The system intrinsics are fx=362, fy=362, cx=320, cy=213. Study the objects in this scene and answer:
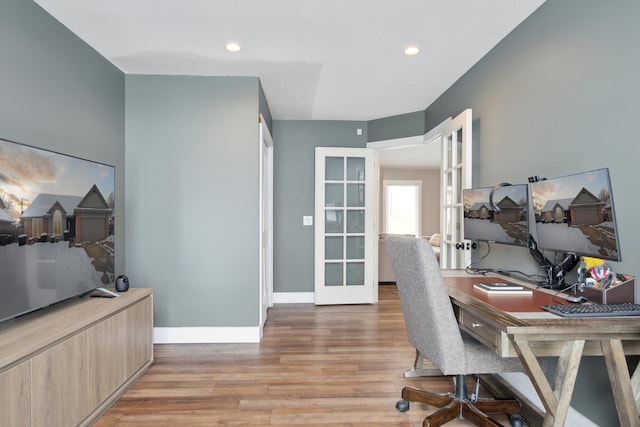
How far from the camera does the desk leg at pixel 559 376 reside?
1390mm

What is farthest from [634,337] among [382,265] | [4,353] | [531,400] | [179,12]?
[382,265]

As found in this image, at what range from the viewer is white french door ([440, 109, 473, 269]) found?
2868 mm

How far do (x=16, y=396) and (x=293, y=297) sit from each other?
3.52 m

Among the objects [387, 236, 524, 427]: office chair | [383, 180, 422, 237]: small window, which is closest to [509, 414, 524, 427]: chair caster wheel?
[387, 236, 524, 427]: office chair

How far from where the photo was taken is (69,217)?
213 centimetres

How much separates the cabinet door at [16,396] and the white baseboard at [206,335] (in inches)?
69.6

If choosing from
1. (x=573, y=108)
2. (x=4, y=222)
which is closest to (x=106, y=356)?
(x=4, y=222)

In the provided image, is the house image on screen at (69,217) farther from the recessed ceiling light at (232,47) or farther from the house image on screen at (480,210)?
the house image on screen at (480,210)

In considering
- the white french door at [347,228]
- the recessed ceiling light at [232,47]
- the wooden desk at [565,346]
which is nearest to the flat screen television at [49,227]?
the recessed ceiling light at [232,47]

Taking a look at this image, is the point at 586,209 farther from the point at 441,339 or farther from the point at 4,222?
the point at 4,222

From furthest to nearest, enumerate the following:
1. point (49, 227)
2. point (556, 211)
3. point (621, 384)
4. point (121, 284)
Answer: point (121, 284) → point (49, 227) → point (556, 211) → point (621, 384)

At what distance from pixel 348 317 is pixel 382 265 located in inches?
72.8

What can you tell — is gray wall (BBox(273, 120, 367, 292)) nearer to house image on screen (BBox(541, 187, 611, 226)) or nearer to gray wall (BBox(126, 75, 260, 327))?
gray wall (BBox(126, 75, 260, 327))

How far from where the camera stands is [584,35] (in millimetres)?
1876
